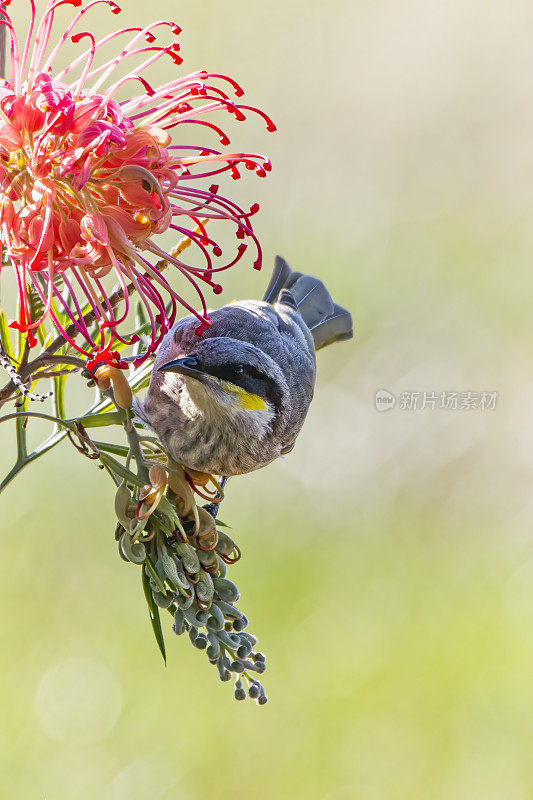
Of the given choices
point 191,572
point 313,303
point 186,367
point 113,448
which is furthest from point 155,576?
point 313,303

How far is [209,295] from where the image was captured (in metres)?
3.84

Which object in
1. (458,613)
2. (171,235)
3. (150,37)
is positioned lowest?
(150,37)

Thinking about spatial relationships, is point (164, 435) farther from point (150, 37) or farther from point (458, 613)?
point (458, 613)

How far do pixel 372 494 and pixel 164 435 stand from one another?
11.0 ft

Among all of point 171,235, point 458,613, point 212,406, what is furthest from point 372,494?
point 212,406

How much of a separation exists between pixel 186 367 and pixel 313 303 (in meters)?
0.70

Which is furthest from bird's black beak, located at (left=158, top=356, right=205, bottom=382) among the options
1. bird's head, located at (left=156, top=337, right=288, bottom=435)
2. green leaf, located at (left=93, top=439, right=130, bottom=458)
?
green leaf, located at (left=93, top=439, right=130, bottom=458)

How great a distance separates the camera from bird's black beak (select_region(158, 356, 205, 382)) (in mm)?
1199

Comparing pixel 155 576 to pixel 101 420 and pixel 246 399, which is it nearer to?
pixel 101 420

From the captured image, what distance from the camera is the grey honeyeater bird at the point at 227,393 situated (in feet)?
4.18

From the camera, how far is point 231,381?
1.31 meters

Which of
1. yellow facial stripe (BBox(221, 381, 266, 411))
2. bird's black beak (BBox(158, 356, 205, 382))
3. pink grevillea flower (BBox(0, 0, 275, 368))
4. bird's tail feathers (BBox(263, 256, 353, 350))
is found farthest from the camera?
bird's tail feathers (BBox(263, 256, 353, 350))

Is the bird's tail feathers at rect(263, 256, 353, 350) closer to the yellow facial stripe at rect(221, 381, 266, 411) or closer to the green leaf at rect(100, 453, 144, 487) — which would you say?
the yellow facial stripe at rect(221, 381, 266, 411)

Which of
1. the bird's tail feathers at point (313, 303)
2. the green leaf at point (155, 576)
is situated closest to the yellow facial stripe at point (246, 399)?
the green leaf at point (155, 576)
